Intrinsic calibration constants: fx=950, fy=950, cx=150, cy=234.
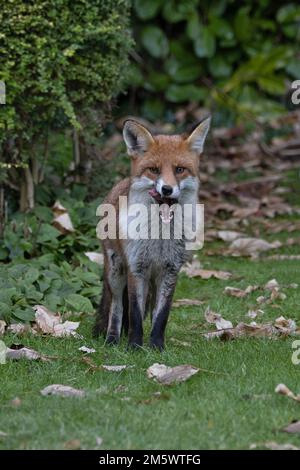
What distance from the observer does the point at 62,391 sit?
5859 mm

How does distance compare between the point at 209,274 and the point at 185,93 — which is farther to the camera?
the point at 185,93

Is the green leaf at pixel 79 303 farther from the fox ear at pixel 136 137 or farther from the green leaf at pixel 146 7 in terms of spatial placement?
the green leaf at pixel 146 7

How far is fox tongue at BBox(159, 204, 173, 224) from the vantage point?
679cm

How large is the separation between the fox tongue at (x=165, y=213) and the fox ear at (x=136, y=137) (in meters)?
0.42

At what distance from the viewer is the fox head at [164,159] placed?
6605mm

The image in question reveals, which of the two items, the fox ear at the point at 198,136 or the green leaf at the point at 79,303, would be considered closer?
the fox ear at the point at 198,136

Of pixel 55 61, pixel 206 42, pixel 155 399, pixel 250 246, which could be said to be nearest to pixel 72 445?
pixel 155 399

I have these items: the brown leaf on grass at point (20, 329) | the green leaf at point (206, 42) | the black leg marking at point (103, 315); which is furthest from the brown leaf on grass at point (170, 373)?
the green leaf at point (206, 42)

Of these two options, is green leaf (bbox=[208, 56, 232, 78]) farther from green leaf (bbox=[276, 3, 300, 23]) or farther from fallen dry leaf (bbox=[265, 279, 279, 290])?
fallen dry leaf (bbox=[265, 279, 279, 290])

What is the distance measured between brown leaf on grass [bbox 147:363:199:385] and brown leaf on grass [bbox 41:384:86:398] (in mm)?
517

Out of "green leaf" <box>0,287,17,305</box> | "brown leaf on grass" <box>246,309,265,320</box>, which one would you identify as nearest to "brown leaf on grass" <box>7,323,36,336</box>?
"green leaf" <box>0,287,17,305</box>

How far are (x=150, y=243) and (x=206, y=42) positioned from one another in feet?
29.5

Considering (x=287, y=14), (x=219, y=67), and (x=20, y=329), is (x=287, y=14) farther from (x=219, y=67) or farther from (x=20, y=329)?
(x=20, y=329)
